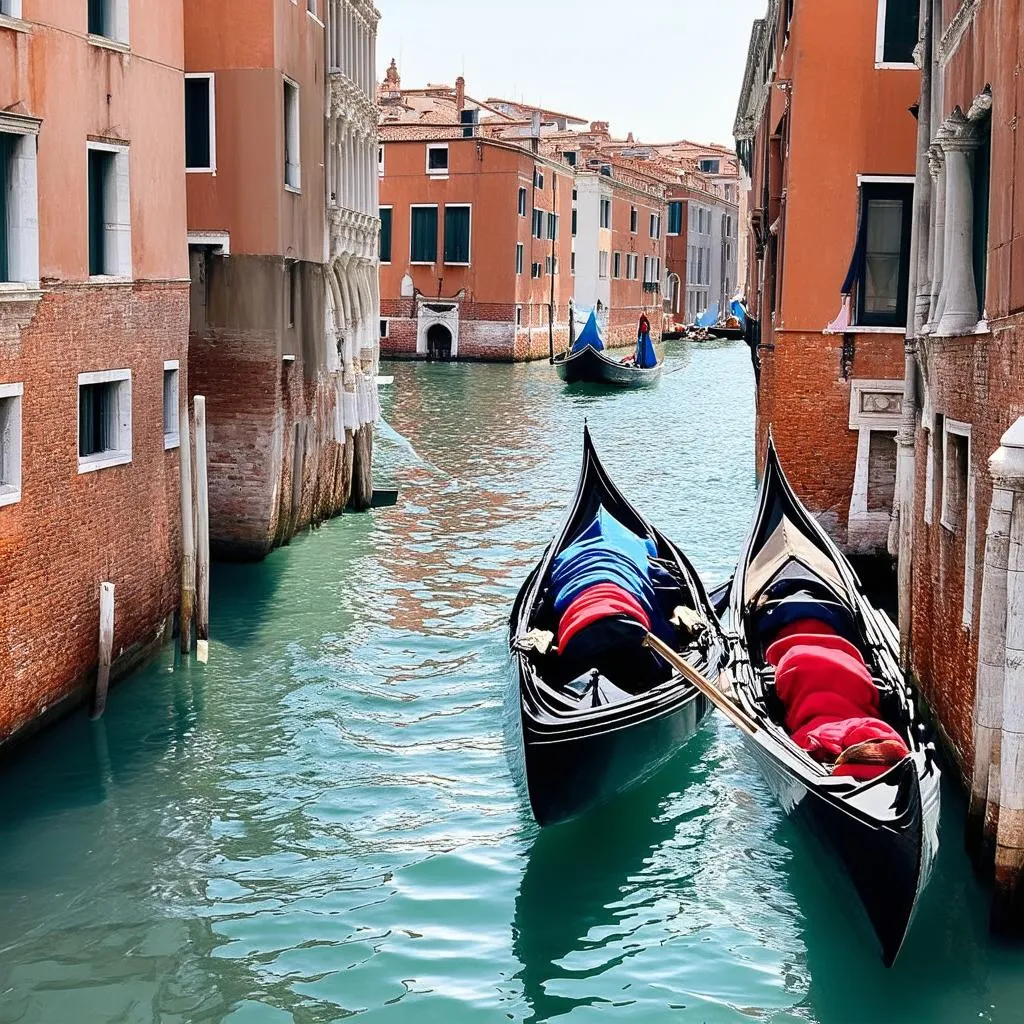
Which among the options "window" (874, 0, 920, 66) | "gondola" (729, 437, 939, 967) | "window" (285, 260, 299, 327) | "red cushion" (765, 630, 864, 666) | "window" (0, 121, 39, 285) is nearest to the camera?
"gondola" (729, 437, 939, 967)

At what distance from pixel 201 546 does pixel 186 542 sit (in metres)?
0.22

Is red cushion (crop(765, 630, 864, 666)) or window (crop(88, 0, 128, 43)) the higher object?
window (crop(88, 0, 128, 43))

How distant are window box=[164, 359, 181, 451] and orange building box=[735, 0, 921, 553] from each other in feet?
13.5

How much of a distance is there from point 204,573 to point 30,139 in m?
2.79

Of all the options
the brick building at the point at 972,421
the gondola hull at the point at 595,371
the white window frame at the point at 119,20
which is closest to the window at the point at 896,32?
the brick building at the point at 972,421

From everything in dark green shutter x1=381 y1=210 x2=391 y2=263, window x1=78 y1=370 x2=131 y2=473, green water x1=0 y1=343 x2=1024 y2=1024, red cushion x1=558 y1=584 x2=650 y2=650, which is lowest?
green water x1=0 y1=343 x2=1024 y2=1024

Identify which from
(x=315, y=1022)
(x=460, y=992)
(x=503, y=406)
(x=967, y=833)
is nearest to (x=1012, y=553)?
(x=967, y=833)

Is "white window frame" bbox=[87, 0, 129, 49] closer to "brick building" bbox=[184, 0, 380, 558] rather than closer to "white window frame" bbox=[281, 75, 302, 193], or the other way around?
"brick building" bbox=[184, 0, 380, 558]

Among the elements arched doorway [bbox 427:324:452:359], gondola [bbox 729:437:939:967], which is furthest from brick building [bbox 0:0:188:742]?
arched doorway [bbox 427:324:452:359]

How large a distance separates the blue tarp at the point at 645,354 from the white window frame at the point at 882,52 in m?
20.2

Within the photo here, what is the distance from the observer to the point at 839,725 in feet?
18.9

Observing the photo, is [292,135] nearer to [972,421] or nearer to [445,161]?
[972,421]

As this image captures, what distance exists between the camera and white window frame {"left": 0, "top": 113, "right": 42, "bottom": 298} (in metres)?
6.49

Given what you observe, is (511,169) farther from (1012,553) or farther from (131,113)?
(1012,553)
